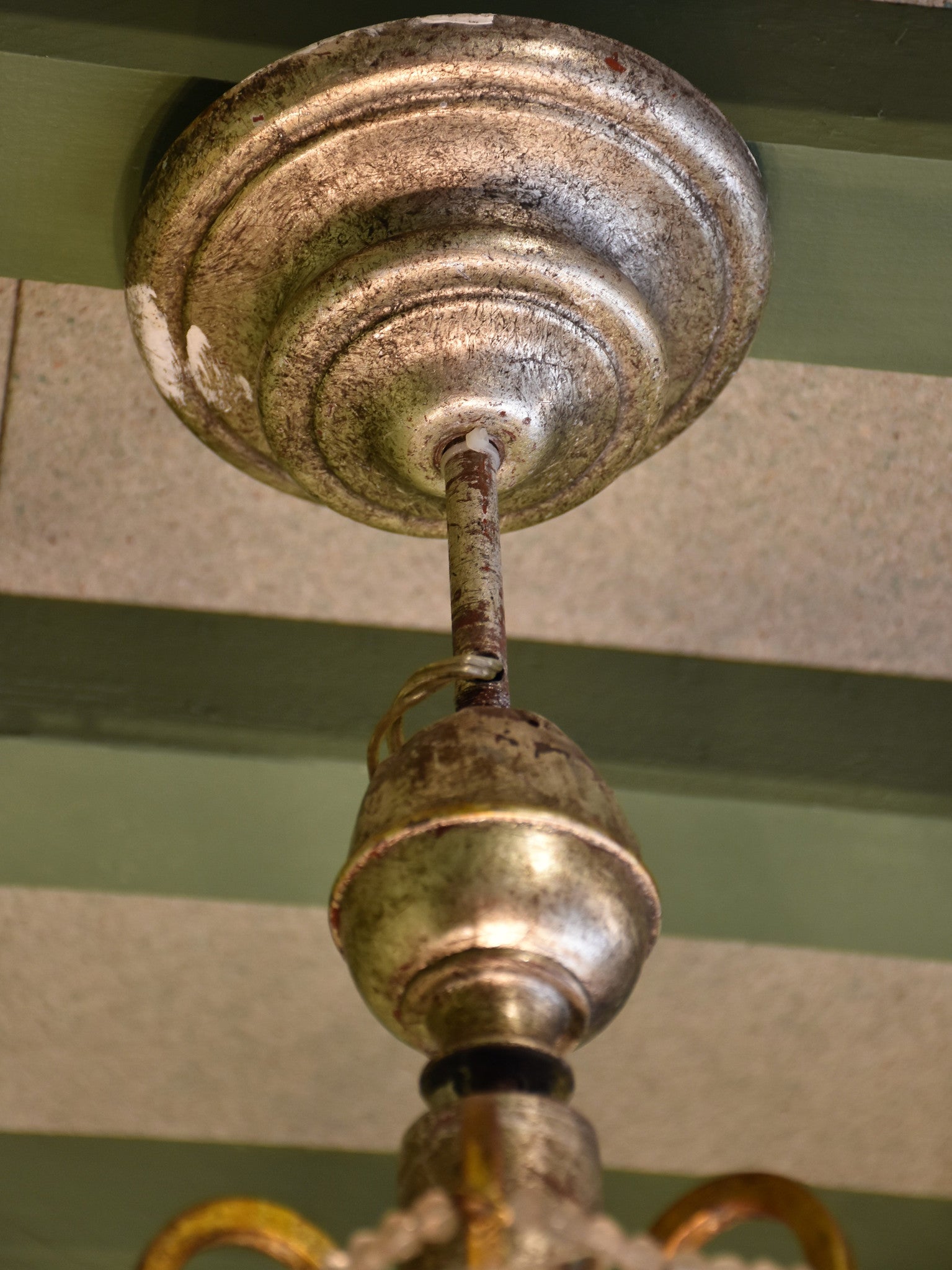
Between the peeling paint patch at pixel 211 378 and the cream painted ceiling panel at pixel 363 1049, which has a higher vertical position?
the peeling paint patch at pixel 211 378

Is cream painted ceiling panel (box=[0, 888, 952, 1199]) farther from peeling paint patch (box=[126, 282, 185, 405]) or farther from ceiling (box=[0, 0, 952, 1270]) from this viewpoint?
peeling paint patch (box=[126, 282, 185, 405])

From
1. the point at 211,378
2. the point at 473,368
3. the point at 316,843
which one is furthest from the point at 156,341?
the point at 316,843

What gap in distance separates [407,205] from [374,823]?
0.38m

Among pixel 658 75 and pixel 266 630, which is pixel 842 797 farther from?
pixel 658 75

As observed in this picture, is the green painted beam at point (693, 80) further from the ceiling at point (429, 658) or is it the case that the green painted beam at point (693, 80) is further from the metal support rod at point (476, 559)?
the metal support rod at point (476, 559)

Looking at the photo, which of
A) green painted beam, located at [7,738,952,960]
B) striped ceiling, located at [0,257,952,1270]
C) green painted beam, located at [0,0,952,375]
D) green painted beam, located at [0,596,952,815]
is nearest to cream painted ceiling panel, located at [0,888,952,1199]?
striped ceiling, located at [0,257,952,1270]

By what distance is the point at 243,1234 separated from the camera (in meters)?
0.49

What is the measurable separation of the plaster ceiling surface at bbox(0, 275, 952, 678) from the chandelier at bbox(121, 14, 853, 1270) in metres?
0.23

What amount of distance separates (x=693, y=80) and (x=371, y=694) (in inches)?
22.2

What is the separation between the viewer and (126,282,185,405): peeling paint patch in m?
0.90

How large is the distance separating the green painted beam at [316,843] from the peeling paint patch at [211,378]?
1.10 ft

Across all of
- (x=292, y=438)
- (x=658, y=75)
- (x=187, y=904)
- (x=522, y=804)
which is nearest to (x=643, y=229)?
(x=658, y=75)

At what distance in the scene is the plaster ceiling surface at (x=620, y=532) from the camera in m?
1.19

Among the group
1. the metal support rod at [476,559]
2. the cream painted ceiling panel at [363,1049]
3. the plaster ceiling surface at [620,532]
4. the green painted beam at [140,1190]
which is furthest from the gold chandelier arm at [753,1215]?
the green painted beam at [140,1190]
